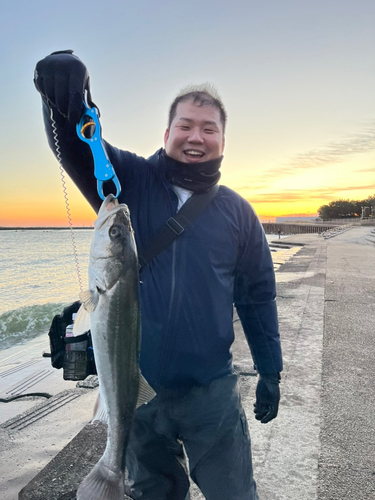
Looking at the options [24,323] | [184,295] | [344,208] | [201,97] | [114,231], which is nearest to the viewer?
[114,231]

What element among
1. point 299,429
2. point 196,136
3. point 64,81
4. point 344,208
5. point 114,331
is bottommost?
point 299,429

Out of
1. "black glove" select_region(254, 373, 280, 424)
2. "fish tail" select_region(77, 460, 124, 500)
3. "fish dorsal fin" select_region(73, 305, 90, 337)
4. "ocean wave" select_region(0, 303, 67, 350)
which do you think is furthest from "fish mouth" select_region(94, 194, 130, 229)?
"ocean wave" select_region(0, 303, 67, 350)

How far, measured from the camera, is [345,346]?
18.3 feet

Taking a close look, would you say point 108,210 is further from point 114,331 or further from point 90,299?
point 114,331

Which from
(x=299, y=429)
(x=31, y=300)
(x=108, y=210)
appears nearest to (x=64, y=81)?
(x=108, y=210)

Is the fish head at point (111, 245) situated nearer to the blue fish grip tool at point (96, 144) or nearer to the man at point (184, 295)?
the blue fish grip tool at point (96, 144)

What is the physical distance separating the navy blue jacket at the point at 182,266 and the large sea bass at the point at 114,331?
217 millimetres

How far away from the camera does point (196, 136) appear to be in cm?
229

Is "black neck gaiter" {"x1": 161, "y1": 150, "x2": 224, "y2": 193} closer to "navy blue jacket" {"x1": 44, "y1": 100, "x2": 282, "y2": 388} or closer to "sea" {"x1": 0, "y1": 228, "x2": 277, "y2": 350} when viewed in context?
"navy blue jacket" {"x1": 44, "y1": 100, "x2": 282, "y2": 388}

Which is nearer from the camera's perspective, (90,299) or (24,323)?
(90,299)

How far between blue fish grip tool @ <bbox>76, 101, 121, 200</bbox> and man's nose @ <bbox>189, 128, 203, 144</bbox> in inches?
22.9

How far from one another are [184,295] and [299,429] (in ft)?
7.10

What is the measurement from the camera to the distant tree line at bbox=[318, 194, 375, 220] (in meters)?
123

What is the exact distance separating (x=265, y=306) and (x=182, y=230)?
0.78 m
